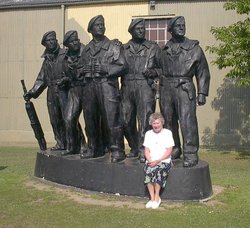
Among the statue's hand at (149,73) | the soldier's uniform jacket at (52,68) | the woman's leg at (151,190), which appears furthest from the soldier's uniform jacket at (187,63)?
the soldier's uniform jacket at (52,68)

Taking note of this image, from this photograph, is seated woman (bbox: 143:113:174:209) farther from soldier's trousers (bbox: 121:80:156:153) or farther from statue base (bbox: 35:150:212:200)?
soldier's trousers (bbox: 121:80:156:153)

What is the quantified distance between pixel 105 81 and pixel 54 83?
1.80m

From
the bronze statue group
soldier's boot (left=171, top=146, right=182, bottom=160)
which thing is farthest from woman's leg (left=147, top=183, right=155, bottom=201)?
soldier's boot (left=171, top=146, right=182, bottom=160)

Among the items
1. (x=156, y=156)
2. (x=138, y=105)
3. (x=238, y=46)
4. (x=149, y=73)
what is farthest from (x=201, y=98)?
(x=238, y=46)

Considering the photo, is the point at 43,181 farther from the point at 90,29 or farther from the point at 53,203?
the point at 90,29

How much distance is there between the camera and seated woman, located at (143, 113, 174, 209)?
750 cm

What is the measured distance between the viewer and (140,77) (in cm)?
845

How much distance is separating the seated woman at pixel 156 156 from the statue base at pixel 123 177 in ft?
0.88

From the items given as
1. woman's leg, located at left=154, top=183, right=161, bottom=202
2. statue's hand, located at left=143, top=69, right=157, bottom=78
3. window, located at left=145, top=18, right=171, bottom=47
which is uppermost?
window, located at left=145, top=18, right=171, bottom=47

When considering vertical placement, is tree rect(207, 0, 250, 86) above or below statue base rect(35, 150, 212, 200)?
above

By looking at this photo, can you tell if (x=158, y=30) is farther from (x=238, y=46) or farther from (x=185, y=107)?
(x=185, y=107)

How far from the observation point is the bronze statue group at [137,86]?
823cm

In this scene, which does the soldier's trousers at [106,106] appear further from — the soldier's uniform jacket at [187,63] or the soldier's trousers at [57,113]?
the soldier's trousers at [57,113]

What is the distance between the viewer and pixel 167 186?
777 cm
